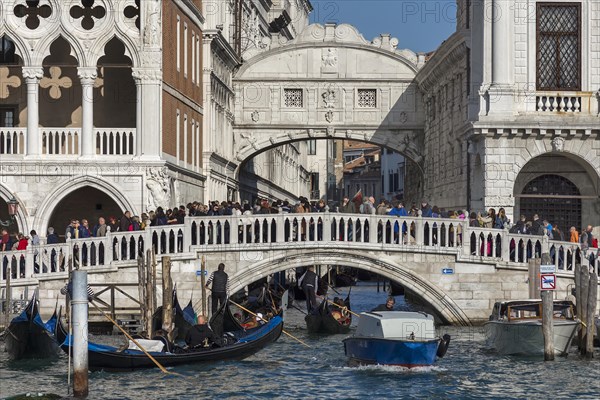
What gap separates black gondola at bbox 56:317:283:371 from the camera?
21828 mm

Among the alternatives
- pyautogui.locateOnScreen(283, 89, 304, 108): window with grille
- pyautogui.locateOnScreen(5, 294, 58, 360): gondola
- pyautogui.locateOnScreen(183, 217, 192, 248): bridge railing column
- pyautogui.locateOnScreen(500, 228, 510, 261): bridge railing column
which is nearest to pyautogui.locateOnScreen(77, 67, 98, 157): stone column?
pyautogui.locateOnScreen(183, 217, 192, 248): bridge railing column

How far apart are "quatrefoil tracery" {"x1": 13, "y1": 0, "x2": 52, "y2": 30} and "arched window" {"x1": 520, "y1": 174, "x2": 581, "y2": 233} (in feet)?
37.7

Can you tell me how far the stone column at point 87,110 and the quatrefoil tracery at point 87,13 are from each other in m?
1.31

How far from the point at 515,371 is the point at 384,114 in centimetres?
2104

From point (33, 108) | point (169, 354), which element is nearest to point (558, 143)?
point (33, 108)

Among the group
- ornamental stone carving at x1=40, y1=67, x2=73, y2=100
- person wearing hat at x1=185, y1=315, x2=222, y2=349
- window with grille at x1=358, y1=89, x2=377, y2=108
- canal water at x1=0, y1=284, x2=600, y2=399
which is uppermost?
window with grille at x1=358, y1=89, x2=377, y2=108

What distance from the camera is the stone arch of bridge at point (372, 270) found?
27906 millimetres

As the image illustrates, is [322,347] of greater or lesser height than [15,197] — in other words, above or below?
below

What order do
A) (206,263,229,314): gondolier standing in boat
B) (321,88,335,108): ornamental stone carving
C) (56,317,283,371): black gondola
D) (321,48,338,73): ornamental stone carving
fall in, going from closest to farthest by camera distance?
1. (56,317,283,371): black gondola
2. (206,263,229,314): gondolier standing in boat
3. (321,48,338,73): ornamental stone carving
4. (321,88,335,108): ornamental stone carving

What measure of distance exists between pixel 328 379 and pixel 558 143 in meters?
10.5

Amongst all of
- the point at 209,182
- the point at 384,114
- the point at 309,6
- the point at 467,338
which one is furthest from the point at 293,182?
the point at 467,338

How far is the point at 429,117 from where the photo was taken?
4156cm

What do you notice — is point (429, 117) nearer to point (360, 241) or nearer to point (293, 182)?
point (360, 241)

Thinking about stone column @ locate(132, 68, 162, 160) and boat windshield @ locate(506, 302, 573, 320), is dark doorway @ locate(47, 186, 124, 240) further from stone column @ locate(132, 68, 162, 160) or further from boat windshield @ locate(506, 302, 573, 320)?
boat windshield @ locate(506, 302, 573, 320)
